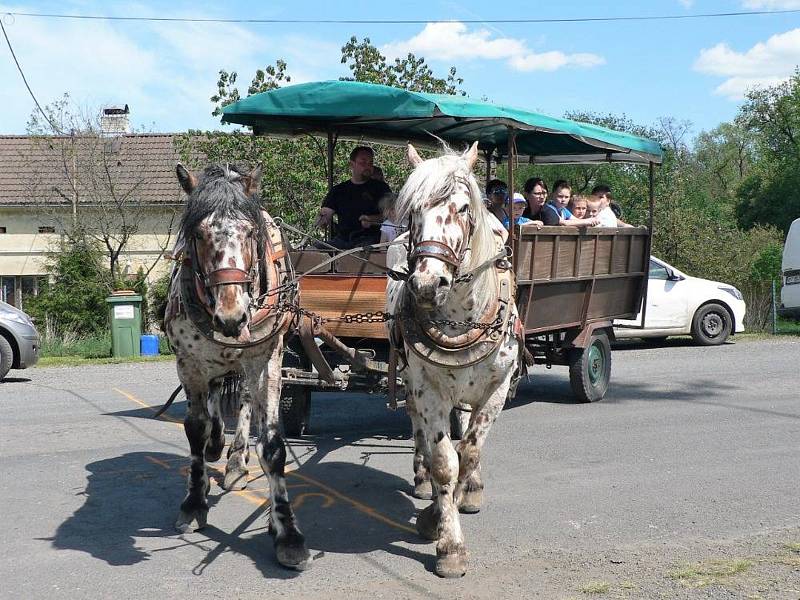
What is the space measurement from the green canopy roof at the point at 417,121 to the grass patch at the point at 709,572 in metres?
3.45

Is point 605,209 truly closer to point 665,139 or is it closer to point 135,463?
point 135,463

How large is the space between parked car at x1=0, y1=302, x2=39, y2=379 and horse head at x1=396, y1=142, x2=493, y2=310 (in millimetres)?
9746

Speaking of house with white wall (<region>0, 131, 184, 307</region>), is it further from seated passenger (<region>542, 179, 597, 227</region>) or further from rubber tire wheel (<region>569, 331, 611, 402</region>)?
seated passenger (<region>542, 179, 597, 227</region>)

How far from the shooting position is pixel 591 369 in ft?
33.4

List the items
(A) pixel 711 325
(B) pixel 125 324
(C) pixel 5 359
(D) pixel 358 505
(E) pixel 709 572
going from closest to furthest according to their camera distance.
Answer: (E) pixel 709 572
(D) pixel 358 505
(C) pixel 5 359
(B) pixel 125 324
(A) pixel 711 325

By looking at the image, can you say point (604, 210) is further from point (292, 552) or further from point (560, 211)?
point (292, 552)

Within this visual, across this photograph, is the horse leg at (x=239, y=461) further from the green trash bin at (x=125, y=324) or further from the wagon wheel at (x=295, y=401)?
the green trash bin at (x=125, y=324)

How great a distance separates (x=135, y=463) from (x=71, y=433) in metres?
1.61

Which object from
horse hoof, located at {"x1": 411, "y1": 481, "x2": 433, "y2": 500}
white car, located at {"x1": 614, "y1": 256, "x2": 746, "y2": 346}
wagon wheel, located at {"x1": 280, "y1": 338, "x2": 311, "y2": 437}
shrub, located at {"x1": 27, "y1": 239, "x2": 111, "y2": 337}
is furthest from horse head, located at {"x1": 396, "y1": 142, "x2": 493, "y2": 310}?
shrub, located at {"x1": 27, "y1": 239, "x2": 111, "y2": 337}

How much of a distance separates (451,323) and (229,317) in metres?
1.22

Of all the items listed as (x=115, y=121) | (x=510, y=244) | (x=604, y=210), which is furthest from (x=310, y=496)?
(x=115, y=121)

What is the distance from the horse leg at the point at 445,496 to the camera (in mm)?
4695

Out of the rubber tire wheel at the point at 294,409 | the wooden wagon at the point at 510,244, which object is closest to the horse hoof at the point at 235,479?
the wooden wagon at the point at 510,244

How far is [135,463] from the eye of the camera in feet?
23.9
